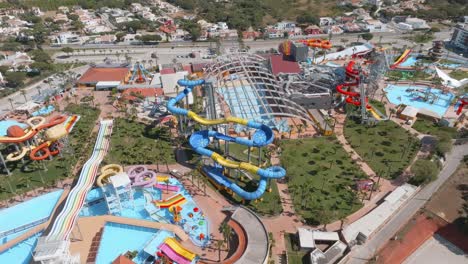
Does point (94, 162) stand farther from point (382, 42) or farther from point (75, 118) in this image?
point (382, 42)

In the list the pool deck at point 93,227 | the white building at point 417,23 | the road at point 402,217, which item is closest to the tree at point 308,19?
the white building at point 417,23

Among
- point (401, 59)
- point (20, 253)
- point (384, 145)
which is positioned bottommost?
→ point (20, 253)

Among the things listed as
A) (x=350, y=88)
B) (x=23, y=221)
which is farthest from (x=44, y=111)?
(x=350, y=88)

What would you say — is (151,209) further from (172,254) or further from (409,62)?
(409,62)

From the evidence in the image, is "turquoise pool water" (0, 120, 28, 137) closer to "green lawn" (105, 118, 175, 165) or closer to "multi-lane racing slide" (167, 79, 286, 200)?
"green lawn" (105, 118, 175, 165)

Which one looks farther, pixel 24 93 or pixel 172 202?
pixel 24 93

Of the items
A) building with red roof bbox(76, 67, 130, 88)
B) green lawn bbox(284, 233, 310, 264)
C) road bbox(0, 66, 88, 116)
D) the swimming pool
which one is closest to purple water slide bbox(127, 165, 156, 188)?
green lawn bbox(284, 233, 310, 264)
